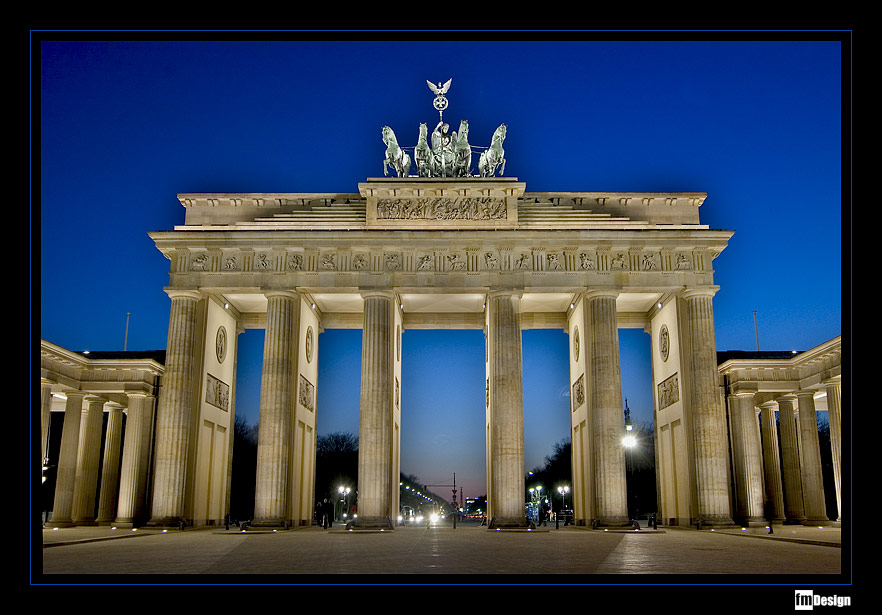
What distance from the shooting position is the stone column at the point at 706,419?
36750 mm

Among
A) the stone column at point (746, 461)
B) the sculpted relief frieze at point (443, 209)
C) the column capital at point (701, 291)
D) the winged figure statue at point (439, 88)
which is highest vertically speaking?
the winged figure statue at point (439, 88)

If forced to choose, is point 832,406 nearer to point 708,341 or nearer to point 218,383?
point 708,341

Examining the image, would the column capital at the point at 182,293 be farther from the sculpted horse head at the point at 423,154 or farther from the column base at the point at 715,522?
the column base at the point at 715,522

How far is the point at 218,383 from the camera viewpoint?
4294 cm

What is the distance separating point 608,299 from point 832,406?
12843 millimetres

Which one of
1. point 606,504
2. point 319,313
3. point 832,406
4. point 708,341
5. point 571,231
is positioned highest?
point 571,231

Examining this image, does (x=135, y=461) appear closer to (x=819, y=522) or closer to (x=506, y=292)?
(x=506, y=292)

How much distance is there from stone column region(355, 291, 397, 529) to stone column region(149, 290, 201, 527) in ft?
29.0

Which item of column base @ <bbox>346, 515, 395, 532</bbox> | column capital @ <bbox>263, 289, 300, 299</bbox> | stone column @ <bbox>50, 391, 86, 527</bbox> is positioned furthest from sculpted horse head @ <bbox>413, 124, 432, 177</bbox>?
stone column @ <bbox>50, 391, 86, 527</bbox>

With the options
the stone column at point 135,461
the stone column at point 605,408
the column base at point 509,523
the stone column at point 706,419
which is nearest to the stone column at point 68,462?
the stone column at point 135,461

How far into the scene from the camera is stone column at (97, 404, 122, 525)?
1740 inches

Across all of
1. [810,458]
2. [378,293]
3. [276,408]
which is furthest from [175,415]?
[810,458]

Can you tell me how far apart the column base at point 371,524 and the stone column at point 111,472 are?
16715mm
